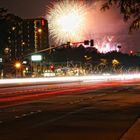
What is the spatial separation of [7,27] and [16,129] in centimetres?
9973

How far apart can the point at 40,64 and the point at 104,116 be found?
502 ft

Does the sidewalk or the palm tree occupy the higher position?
the palm tree

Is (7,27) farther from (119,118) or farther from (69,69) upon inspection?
(119,118)

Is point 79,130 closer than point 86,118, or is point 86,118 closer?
point 79,130

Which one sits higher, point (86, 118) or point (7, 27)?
point (7, 27)

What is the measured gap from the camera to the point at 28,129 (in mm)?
17016

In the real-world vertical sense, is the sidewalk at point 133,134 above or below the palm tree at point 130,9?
below

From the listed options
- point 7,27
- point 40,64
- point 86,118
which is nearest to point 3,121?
point 86,118

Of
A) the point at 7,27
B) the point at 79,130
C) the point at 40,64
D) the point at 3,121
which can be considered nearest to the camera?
the point at 79,130

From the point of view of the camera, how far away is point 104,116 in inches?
854

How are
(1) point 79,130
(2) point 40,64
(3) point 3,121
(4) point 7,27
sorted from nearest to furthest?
(1) point 79,130 < (3) point 3,121 < (4) point 7,27 < (2) point 40,64

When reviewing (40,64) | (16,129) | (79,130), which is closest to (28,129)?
(16,129)

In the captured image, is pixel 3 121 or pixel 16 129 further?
pixel 3 121

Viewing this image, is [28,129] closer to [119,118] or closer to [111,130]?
[111,130]
